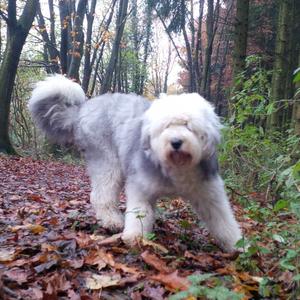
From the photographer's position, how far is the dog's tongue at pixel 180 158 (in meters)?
3.54

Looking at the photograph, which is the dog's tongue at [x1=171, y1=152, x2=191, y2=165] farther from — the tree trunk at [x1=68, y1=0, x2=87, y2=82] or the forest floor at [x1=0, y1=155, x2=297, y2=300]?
the tree trunk at [x1=68, y1=0, x2=87, y2=82]

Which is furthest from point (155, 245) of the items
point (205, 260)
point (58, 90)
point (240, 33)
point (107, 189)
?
point (240, 33)

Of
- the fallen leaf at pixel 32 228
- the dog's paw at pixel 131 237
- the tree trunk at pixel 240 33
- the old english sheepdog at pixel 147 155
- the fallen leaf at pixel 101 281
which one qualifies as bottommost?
the fallen leaf at pixel 32 228

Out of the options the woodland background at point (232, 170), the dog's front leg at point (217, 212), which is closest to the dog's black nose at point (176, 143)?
the dog's front leg at point (217, 212)

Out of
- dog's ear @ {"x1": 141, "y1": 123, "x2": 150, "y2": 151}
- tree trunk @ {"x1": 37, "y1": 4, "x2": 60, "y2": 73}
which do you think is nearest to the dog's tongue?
dog's ear @ {"x1": 141, "y1": 123, "x2": 150, "y2": 151}

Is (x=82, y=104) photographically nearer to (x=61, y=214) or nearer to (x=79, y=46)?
(x=61, y=214)

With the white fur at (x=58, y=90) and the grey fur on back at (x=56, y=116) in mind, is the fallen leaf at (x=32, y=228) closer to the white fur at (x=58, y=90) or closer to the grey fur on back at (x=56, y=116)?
the grey fur on back at (x=56, y=116)

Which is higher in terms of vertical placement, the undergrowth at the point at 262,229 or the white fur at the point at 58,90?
the white fur at the point at 58,90

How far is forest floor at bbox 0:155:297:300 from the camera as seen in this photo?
2.63m

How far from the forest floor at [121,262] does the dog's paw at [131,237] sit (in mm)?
58

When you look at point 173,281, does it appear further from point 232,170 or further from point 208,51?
point 208,51

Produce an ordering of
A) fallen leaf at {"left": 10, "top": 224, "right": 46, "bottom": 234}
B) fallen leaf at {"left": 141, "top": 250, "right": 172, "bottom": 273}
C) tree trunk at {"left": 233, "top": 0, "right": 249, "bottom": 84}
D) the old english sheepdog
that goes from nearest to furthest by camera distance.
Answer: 1. fallen leaf at {"left": 141, "top": 250, "right": 172, "bottom": 273}
2. the old english sheepdog
3. fallen leaf at {"left": 10, "top": 224, "right": 46, "bottom": 234}
4. tree trunk at {"left": 233, "top": 0, "right": 249, "bottom": 84}

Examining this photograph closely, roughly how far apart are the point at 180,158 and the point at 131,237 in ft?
2.67

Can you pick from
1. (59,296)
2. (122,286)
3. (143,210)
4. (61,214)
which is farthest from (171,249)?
(61,214)
